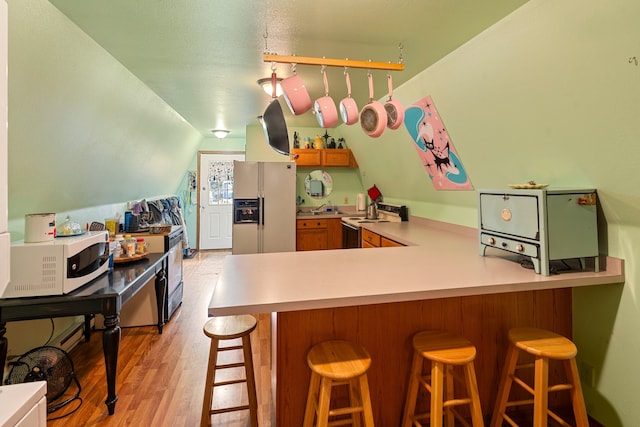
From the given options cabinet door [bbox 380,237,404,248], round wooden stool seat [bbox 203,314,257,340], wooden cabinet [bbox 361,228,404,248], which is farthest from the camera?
wooden cabinet [bbox 361,228,404,248]

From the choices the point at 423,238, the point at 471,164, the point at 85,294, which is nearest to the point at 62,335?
the point at 85,294

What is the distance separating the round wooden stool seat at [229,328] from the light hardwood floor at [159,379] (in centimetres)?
57

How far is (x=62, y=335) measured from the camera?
2506 millimetres

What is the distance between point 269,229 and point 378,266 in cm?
280

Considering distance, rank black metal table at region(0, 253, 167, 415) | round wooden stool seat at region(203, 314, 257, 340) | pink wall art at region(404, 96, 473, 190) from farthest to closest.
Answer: pink wall art at region(404, 96, 473, 190)
black metal table at region(0, 253, 167, 415)
round wooden stool seat at region(203, 314, 257, 340)

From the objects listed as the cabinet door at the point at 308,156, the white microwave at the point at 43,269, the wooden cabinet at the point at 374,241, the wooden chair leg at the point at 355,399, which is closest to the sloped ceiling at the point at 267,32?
the white microwave at the point at 43,269

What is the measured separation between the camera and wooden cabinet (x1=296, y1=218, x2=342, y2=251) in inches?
178

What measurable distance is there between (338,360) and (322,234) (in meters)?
3.27

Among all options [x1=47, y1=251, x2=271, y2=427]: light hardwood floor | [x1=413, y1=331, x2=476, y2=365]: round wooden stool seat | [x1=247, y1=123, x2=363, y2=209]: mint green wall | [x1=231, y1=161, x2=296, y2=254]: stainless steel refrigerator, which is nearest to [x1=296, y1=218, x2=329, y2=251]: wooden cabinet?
[x1=231, y1=161, x2=296, y2=254]: stainless steel refrigerator

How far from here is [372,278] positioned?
1.46 meters

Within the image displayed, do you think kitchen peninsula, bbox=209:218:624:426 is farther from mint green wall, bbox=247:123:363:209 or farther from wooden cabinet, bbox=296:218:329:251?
mint green wall, bbox=247:123:363:209

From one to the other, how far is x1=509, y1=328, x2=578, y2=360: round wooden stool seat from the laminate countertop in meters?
0.27

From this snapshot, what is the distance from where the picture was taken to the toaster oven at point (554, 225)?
1.50m

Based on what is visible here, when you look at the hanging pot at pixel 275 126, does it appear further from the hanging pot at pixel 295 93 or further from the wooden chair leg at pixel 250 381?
the wooden chair leg at pixel 250 381
